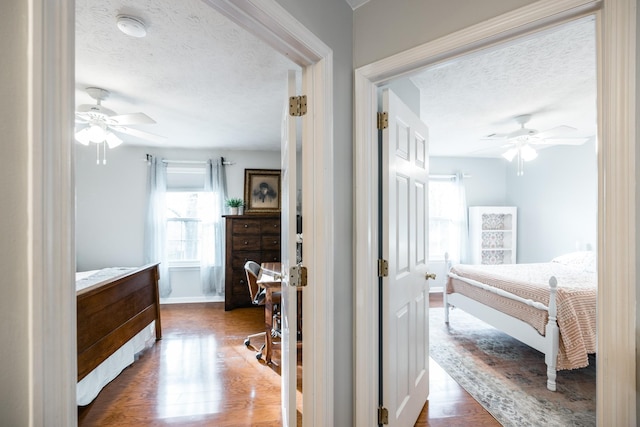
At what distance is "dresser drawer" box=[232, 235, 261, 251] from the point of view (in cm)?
430

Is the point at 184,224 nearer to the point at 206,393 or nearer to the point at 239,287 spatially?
the point at 239,287

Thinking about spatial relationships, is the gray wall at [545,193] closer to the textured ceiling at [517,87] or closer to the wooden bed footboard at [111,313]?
the textured ceiling at [517,87]

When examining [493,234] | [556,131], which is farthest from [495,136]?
[493,234]

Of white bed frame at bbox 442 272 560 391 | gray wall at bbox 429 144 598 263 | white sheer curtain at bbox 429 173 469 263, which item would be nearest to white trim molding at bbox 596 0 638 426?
white bed frame at bbox 442 272 560 391

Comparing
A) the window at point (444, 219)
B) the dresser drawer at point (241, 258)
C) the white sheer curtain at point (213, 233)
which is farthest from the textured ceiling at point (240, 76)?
the dresser drawer at point (241, 258)

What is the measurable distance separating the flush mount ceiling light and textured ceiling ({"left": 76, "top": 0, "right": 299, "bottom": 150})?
0.03 m

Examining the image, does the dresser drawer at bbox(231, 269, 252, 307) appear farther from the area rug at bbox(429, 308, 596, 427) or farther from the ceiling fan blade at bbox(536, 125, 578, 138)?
the ceiling fan blade at bbox(536, 125, 578, 138)

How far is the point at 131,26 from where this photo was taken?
1.56 m

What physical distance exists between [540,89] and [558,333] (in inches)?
80.5

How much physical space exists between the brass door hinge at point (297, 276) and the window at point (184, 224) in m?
3.77

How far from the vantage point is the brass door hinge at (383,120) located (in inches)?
56.8

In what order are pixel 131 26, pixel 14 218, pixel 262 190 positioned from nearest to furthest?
pixel 14 218 → pixel 131 26 → pixel 262 190

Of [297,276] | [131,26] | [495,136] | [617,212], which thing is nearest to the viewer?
[617,212]

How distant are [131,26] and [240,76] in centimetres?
76
